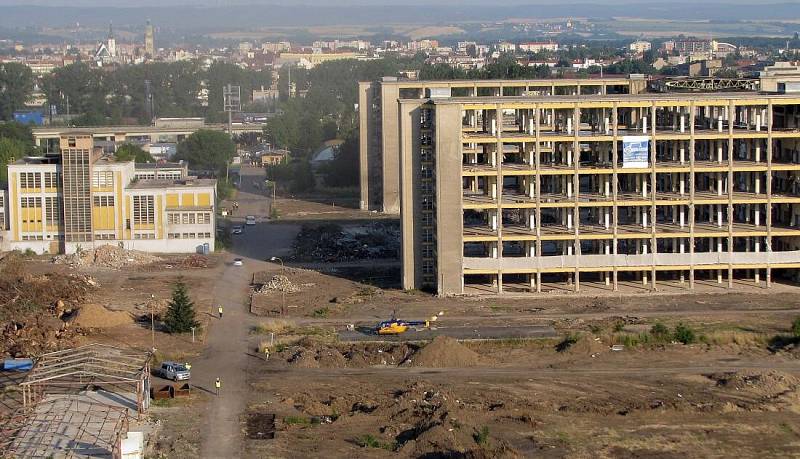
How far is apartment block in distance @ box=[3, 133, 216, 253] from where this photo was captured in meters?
52.2

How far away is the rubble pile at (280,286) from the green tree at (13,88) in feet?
257

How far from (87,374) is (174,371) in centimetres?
348

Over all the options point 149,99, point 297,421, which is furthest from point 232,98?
point 297,421

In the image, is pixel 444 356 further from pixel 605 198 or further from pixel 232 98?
pixel 232 98

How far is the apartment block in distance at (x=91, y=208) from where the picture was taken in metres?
52.2

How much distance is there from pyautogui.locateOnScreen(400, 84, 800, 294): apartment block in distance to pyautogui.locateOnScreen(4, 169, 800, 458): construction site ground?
123 cm

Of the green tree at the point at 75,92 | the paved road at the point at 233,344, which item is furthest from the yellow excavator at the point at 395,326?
the green tree at the point at 75,92

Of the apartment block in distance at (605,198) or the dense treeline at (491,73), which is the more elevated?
the dense treeline at (491,73)

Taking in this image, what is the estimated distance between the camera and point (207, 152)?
270 ft

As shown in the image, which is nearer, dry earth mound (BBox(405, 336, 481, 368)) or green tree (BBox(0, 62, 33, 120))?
dry earth mound (BBox(405, 336, 481, 368))

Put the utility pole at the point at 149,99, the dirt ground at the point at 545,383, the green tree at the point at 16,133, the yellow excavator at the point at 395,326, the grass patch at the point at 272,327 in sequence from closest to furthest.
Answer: the dirt ground at the point at 545,383 < the yellow excavator at the point at 395,326 < the grass patch at the point at 272,327 < the green tree at the point at 16,133 < the utility pole at the point at 149,99

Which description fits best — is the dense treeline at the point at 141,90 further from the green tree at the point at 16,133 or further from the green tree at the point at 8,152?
the green tree at the point at 8,152

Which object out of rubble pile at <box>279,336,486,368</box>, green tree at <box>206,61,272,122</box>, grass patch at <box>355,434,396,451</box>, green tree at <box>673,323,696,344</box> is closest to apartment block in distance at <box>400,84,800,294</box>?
green tree at <box>673,323,696,344</box>

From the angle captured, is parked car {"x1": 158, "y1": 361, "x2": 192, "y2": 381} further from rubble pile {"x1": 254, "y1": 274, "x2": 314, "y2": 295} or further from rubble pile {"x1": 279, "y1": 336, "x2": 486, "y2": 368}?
rubble pile {"x1": 254, "y1": 274, "x2": 314, "y2": 295}
